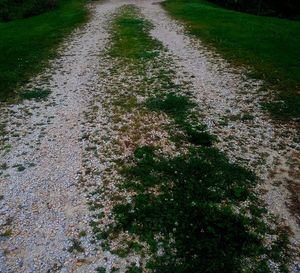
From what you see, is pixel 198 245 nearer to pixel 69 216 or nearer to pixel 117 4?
pixel 69 216

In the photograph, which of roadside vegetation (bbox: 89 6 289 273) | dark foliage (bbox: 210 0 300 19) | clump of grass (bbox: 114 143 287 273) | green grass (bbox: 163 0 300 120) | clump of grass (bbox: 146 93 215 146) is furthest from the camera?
dark foliage (bbox: 210 0 300 19)

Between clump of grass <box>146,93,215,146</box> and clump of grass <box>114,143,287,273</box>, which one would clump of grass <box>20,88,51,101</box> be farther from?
clump of grass <box>114,143,287,273</box>

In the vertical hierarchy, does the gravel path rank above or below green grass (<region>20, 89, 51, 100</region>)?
below

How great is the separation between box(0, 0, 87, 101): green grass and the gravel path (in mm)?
1354

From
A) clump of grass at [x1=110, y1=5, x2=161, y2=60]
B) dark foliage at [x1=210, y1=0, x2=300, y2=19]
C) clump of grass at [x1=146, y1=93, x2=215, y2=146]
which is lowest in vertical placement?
dark foliage at [x1=210, y1=0, x2=300, y2=19]

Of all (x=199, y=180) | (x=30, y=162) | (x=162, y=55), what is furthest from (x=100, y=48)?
(x=199, y=180)

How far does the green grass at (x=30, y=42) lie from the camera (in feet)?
70.1

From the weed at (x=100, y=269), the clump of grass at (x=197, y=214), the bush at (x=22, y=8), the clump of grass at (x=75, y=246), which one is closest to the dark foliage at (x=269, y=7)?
the bush at (x=22, y=8)

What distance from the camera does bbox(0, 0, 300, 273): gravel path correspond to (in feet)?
31.8

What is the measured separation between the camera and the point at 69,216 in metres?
10.6

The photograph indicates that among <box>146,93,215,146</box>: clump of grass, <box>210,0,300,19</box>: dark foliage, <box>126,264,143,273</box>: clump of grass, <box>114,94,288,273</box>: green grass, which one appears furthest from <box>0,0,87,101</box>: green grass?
<box>210,0,300,19</box>: dark foliage

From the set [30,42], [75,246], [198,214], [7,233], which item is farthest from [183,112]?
[30,42]

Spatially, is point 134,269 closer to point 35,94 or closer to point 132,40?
point 35,94

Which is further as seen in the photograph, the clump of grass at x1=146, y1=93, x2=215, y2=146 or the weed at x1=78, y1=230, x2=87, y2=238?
the clump of grass at x1=146, y1=93, x2=215, y2=146
